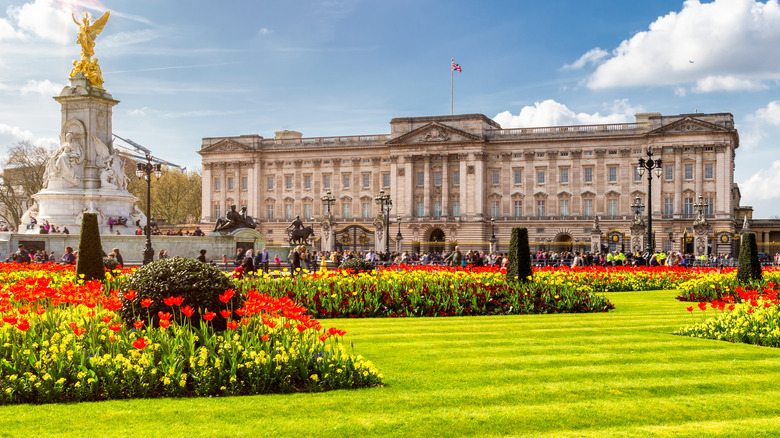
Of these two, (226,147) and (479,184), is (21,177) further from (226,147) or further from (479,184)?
(479,184)

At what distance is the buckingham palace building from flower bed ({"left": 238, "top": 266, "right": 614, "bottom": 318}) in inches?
1991

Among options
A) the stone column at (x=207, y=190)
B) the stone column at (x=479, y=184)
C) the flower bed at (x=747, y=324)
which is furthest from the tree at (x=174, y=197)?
the flower bed at (x=747, y=324)

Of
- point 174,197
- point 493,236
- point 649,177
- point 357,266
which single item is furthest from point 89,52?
point 174,197

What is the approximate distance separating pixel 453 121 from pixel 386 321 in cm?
6826

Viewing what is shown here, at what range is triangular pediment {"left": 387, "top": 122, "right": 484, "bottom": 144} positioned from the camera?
264 ft

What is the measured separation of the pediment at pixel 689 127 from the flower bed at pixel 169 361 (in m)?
72.3

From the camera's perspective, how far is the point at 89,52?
33.9m

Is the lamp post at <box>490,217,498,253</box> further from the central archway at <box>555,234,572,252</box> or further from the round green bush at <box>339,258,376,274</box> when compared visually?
the round green bush at <box>339,258,376,274</box>

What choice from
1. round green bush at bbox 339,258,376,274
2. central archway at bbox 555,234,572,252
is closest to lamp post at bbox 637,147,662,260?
round green bush at bbox 339,258,376,274

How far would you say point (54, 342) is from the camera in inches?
336

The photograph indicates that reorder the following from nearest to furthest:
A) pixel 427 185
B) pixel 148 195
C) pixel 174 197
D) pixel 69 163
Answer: pixel 148 195 < pixel 69 163 < pixel 427 185 < pixel 174 197

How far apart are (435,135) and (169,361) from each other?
245ft

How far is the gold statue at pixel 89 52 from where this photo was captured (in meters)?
33.6

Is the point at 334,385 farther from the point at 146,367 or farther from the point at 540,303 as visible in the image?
the point at 540,303
